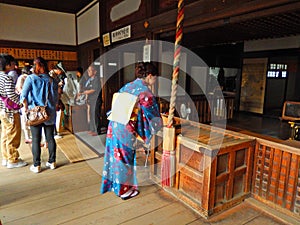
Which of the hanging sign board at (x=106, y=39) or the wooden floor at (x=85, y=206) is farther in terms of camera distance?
the hanging sign board at (x=106, y=39)

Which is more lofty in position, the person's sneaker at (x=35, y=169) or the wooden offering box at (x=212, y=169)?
the wooden offering box at (x=212, y=169)

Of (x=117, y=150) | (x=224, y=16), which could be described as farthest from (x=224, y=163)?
(x=224, y=16)

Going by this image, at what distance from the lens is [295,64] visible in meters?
6.38

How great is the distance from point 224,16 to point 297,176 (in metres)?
1.72

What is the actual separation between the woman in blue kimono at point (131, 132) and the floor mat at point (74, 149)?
1.18 metres

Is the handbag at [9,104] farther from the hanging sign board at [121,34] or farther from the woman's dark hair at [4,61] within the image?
the hanging sign board at [121,34]

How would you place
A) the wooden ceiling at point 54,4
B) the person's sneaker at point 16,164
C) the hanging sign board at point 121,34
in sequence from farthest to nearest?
the wooden ceiling at point 54,4
the hanging sign board at point 121,34
the person's sneaker at point 16,164

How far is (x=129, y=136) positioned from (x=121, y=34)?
256cm

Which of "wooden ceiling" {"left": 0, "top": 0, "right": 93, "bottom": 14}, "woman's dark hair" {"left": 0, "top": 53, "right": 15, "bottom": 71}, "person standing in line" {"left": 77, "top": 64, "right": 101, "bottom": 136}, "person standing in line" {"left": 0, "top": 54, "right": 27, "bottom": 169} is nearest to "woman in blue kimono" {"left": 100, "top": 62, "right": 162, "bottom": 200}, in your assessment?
"person standing in line" {"left": 0, "top": 54, "right": 27, "bottom": 169}

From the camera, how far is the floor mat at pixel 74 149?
3371 mm

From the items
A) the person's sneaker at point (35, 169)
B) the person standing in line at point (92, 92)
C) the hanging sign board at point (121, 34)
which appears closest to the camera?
the person's sneaker at point (35, 169)

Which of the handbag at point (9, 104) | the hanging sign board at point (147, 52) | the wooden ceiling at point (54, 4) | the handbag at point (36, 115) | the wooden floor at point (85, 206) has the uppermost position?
the wooden ceiling at point (54, 4)

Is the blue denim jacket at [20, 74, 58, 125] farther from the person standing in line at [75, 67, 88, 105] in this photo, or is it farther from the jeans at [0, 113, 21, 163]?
the person standing in line at [75, 67, 88, 105]

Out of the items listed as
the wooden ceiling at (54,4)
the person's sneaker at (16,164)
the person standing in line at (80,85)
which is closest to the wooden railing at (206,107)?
the person standing in line at (80,85)
